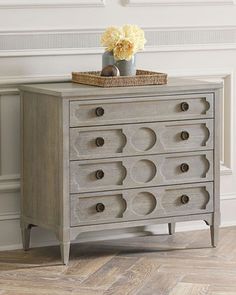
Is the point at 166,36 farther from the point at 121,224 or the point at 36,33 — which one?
the point at 121,224

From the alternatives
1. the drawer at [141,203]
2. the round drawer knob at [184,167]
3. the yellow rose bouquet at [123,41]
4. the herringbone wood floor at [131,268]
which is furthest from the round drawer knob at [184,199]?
the yellow rose bouquet at [123,41]

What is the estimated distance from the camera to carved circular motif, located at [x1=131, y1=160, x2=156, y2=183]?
13.6 ft

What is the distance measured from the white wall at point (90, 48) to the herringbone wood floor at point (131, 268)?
0.23m

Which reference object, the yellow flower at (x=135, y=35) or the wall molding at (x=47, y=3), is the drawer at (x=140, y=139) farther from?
the wall molding at (x=47, y=3)

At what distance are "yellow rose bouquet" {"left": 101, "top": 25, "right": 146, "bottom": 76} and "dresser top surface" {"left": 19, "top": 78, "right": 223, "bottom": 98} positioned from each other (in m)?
0.14

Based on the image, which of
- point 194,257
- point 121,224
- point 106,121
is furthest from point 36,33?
point 194,257

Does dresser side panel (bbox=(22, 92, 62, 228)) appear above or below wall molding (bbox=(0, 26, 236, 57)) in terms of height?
below

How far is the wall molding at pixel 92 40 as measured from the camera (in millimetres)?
4305

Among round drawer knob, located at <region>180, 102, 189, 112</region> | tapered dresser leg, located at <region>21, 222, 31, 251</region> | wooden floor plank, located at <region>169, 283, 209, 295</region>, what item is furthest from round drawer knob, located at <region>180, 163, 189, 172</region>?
tapered dresser leg, located at <region>21, 222, 31, 251</region>

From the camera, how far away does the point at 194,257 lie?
4.23 m

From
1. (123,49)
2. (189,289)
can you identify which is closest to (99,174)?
(123,49)

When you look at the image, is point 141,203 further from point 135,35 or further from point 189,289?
point 135,35

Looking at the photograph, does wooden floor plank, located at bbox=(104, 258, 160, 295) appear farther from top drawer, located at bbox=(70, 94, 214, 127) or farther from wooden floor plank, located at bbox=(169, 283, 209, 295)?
top drawer, located at bbox=(70, 94, 214, 127)

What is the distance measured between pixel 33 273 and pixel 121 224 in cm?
47
